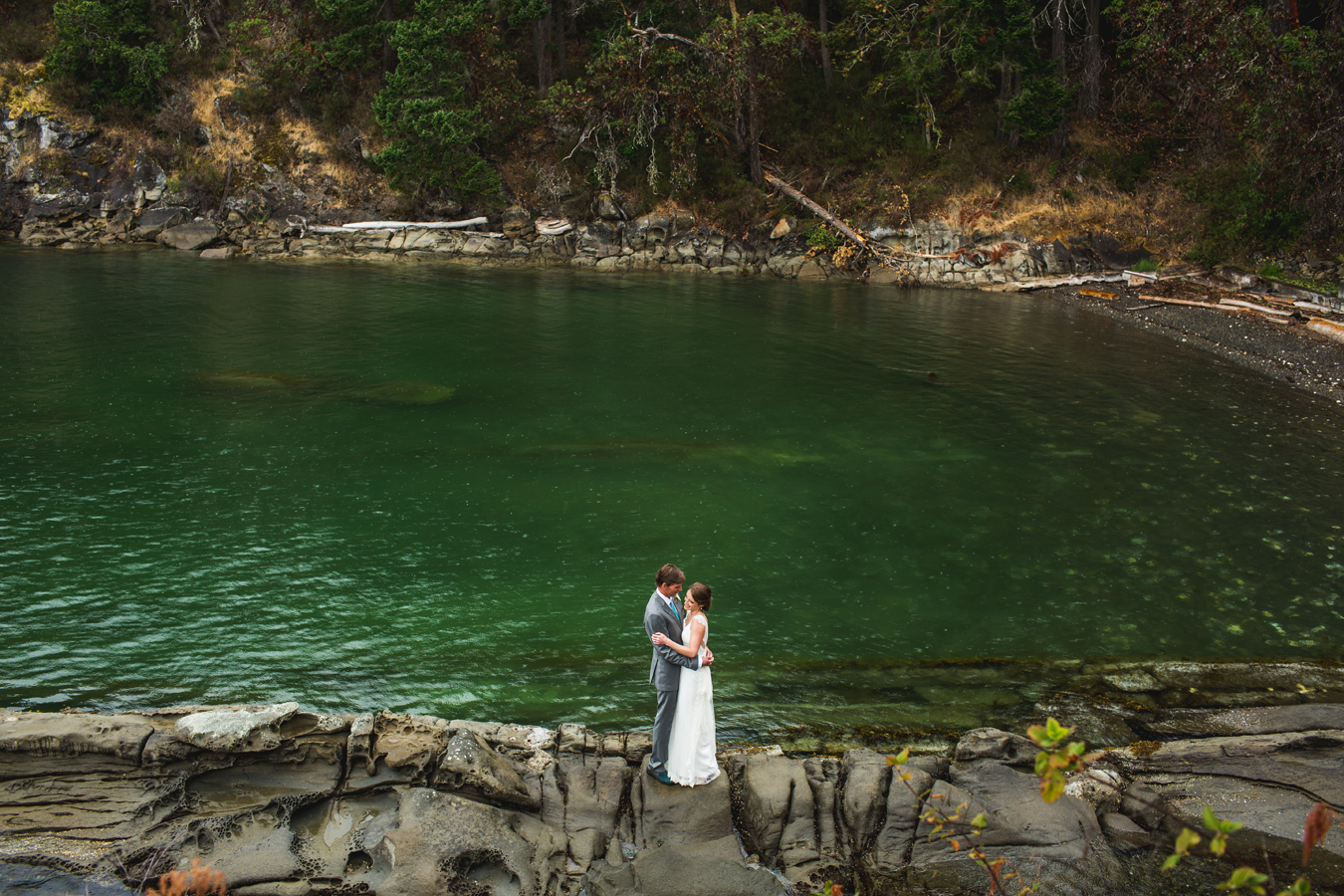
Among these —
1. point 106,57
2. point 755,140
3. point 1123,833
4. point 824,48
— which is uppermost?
point 824,48

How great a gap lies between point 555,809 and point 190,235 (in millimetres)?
36624

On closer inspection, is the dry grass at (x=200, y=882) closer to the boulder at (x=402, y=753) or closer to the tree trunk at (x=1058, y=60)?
the boulder at (x=402, y=753)

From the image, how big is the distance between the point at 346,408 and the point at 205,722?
10.6 meters

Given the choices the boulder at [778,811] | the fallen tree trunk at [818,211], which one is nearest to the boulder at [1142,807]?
the boulder at [778,811]

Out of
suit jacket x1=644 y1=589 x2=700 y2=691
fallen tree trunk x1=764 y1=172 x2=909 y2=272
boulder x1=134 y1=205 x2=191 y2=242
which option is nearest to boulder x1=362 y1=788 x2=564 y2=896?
suit jacket x1=644 y1=589 x2=700 y2=691

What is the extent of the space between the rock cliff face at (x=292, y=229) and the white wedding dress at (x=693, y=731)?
96.0 ft

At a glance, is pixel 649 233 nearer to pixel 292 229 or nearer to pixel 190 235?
pixel 292 229

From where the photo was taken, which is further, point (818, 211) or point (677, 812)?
point (818, 211)

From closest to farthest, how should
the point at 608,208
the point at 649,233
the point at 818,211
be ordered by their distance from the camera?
the point at 818,211, the point at 649,233, the point at 608,208

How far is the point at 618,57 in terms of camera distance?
33.2 meters

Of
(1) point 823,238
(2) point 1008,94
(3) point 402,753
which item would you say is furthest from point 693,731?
(2) point 1008,94

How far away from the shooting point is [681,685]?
21.9 ft

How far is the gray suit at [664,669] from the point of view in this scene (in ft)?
21.7

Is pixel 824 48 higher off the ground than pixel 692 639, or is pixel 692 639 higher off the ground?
pixel 824 48
